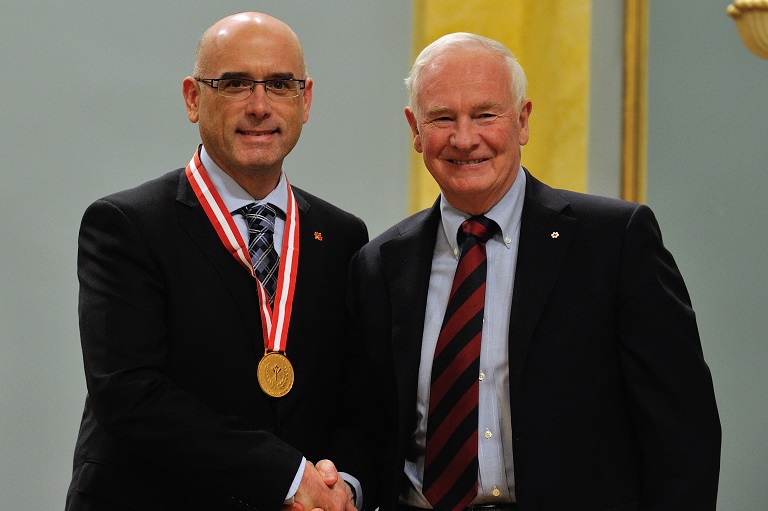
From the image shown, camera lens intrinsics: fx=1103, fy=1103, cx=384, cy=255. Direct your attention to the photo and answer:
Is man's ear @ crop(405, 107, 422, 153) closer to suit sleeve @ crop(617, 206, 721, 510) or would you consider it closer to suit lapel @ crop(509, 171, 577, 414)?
suit lapel @ crop(509, 171, 577, 414)

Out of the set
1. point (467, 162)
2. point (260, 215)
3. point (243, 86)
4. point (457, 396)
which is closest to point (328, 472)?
point (457, 396)

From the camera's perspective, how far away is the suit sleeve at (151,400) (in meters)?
2.44

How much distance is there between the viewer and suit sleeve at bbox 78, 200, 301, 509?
96.1 inches

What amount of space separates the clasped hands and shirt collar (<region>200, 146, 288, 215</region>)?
656 mm

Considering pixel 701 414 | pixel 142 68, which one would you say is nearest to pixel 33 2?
pixel 142 68

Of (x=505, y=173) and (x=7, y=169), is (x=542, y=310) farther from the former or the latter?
(x=7, y=169)

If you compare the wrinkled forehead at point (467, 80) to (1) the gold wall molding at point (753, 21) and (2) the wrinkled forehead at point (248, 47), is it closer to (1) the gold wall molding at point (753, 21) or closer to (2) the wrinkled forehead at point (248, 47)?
(2) the wrinkled forehead at point (248, 47)

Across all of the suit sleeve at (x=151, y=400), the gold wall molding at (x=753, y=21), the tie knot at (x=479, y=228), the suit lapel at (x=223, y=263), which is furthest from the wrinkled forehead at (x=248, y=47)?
the gold wall molding at (x=753, y=21)

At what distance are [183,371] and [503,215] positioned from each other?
0.83 meters

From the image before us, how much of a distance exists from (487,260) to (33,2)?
2086 mm

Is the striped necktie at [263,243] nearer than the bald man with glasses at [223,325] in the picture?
No

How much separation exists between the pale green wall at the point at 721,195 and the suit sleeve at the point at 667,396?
1892mm

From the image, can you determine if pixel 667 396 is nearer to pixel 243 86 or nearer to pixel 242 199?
pixel 242 199

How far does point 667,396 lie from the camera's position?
92.6 inches
